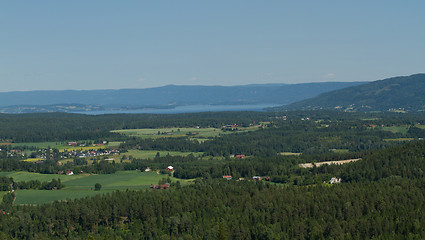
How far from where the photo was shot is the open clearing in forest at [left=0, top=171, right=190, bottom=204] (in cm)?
9766

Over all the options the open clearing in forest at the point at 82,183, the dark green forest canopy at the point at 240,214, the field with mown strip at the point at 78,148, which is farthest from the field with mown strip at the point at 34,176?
the field with mown strip at the point at 78,148

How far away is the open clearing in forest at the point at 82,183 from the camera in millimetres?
97662

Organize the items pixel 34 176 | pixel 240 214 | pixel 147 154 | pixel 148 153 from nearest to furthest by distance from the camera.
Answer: pixel 240 214, pixel 34 176, pixel 147 154, pixel 148 153

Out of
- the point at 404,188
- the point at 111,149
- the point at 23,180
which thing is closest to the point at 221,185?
the point at 404,188

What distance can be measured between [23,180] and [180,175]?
105 ft

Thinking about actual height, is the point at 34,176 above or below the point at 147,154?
above

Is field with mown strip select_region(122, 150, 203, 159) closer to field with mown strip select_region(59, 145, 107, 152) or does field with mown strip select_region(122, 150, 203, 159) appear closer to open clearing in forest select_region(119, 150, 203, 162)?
open clearing in forest select_region(119, 150, 203, 162)

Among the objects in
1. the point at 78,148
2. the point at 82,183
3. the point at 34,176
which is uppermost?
the point at 78,148

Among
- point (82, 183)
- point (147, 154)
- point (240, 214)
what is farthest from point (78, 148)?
point (240, 214)

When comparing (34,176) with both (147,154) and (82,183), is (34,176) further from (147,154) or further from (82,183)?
(147,154)

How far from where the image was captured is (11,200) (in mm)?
94375

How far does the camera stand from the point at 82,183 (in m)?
112

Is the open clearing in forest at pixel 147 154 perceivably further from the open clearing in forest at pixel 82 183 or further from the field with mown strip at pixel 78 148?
the open clearing in forest at pixel 82 183

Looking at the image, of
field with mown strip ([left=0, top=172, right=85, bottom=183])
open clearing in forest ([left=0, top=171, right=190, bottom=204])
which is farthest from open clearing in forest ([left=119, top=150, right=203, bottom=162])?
field with mown strip ([left=0, top=172, right=85, bottom=183])
